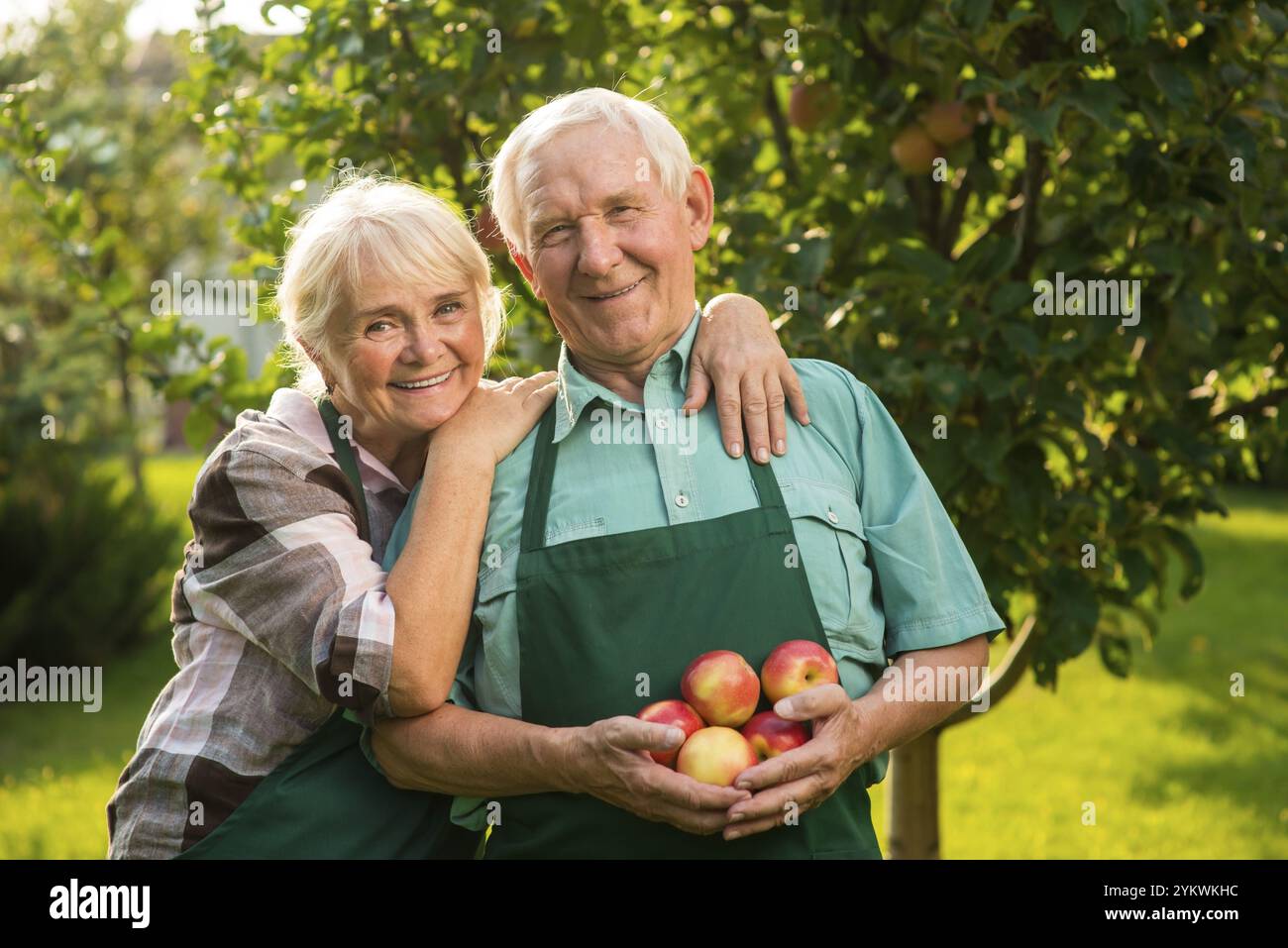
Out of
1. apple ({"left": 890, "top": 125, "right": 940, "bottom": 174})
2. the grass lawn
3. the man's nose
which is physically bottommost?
the grass lawn

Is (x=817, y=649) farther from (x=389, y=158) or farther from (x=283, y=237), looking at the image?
(x=283, y=237)

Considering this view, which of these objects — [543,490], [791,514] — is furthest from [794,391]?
[543,490]

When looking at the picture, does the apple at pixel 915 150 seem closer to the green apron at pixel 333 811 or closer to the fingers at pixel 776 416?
the fingers at pixel 776 416

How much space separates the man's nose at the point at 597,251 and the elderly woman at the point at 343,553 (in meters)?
0.23

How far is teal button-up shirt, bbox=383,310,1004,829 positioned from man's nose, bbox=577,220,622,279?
0.67 feet

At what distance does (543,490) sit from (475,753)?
435mm

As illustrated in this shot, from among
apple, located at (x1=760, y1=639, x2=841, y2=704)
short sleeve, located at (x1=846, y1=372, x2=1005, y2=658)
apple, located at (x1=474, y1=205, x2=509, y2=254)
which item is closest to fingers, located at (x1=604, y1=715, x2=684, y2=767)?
apple, located at (x1=760, y1=639, x2=841, y2=704)

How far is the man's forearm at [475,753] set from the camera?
1.96m

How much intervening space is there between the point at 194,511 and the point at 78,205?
1.47 metres

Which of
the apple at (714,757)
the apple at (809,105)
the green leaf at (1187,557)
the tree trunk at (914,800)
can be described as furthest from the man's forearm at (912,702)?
the apple at (809,105)

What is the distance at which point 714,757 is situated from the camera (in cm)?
188

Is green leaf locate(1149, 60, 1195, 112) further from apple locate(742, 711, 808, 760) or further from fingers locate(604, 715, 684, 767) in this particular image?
fingers locate(604, 715, 684, 767)

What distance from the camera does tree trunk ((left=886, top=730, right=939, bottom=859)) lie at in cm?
365
